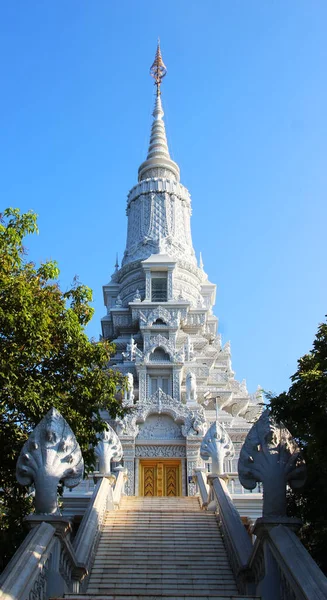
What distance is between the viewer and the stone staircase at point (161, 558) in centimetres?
1097

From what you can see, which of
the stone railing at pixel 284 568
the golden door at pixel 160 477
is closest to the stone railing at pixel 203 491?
the stone railing at pixel 284 568

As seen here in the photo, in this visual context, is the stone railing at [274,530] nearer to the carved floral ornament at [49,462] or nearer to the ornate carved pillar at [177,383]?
the carved floral ornament at [49,462]

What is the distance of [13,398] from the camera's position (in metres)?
11.9

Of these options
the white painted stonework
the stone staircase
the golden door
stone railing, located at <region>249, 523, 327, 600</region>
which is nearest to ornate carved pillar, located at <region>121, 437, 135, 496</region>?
the white painted stonework

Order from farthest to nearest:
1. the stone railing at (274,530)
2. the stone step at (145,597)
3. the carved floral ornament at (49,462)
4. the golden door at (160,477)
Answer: the golden door at (160,477) < the carved floral ornament at (49,462) < the stone step at (145,597) < the stone railing at (274,530)

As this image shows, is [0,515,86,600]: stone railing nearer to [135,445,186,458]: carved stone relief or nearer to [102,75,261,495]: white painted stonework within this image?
[102,75,261,495]: white painted stonework

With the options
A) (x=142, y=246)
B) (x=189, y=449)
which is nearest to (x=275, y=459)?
(x=189, y=449)

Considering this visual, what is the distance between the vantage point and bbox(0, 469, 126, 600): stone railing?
775 cm

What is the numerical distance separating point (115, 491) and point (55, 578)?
352 inches

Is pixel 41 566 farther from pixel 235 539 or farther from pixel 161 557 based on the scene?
pixel 235 539

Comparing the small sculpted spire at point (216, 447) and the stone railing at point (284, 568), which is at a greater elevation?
the small sculpted spire at point (216, 447)

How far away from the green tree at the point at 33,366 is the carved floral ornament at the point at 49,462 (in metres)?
2.10

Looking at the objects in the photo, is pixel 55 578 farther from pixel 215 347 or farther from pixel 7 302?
pixel 215 347

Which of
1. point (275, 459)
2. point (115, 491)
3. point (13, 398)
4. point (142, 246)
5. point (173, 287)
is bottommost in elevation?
point (115, 491)
